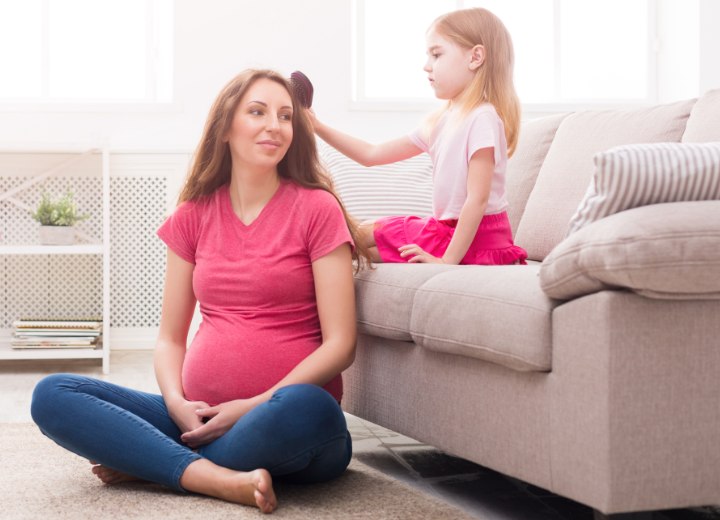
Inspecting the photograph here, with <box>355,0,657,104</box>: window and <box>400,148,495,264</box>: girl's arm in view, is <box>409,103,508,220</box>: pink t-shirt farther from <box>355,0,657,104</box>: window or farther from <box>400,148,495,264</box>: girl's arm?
<box>355,0,657,104</box>: window

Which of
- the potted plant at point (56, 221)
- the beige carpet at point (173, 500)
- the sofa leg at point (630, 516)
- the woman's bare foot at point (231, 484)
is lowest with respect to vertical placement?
the beige carpet at point (173, 500)

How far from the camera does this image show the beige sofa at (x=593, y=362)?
1.18 meters

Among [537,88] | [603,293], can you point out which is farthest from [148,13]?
[603,293]

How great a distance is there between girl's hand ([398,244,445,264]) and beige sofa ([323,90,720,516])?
24cm

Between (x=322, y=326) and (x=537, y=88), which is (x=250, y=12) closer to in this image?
(x=537, y=88)

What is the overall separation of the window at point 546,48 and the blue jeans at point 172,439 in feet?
8.87

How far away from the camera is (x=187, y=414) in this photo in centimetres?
162

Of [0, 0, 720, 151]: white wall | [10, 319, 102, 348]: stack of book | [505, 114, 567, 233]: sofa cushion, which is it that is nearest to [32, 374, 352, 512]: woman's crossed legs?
[505, 114, 567, 233]: sofa cushion

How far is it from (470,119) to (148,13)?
2453 millimetres

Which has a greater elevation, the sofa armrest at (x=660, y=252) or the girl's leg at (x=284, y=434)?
the sofa armrest at (x=660, y=252)

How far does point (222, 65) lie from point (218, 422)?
8.32 feet

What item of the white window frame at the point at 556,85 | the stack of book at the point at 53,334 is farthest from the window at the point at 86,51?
the stack of book at the point at 53,334

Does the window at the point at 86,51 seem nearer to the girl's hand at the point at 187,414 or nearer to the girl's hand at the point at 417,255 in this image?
the girl's hand at the point at 417,255

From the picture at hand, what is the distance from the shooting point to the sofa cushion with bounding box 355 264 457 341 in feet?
5.67
